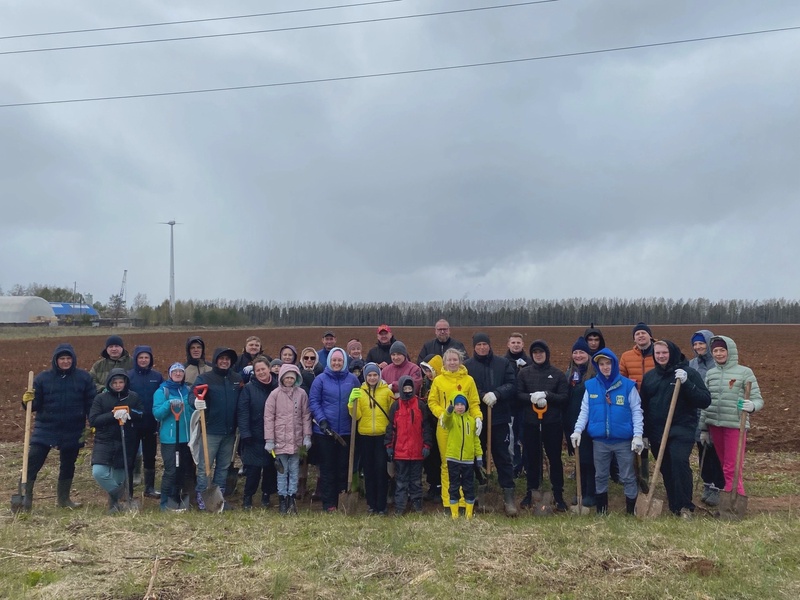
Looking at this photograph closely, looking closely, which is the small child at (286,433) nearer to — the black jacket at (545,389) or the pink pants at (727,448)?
the black jacket at (545,389)

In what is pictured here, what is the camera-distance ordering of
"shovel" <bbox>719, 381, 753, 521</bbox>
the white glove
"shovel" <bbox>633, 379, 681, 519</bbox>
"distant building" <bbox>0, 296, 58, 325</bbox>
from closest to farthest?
1. "shovel" <bbox>633, 379, 681, 519</bbox>
2. "shovel" <bbox>719, 381, 753, 521</bbox>
3. the white glove
4. "distant building" <bbox>0, 296, 58, 325</bbox>

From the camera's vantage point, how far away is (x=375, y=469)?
300 inches

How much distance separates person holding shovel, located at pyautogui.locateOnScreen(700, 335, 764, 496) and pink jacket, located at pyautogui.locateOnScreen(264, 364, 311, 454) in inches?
211

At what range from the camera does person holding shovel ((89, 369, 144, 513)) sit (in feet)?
24.1

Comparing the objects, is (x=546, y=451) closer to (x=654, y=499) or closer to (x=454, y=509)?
(x=654, y=499)

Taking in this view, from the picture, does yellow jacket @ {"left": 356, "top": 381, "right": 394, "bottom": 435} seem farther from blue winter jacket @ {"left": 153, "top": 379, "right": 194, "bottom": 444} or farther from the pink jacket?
blue winter jacket @ {"left": 153, "top": 379, "right": 194, "bottom": 444}

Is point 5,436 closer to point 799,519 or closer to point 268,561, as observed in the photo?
point 268,561

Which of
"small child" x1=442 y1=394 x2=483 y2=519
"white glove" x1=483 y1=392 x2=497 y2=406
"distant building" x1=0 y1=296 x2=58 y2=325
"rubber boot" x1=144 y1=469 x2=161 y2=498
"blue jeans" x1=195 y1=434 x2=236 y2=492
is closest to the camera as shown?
"small child" x1=442 y1=394 x2=483 y2=519

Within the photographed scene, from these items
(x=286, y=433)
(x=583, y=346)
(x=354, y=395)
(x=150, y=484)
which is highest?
(x=583, y=346)

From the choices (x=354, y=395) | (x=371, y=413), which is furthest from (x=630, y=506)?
(x=354, y=395)

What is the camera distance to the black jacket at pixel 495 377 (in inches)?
308


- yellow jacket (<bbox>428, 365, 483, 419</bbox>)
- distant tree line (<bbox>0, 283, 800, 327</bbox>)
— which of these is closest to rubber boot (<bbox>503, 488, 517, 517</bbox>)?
yellow jacket (<bbox>428, 365, 483, 419</bbox>)

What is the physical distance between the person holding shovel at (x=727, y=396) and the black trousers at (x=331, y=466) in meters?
4.87

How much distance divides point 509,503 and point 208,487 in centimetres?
392
